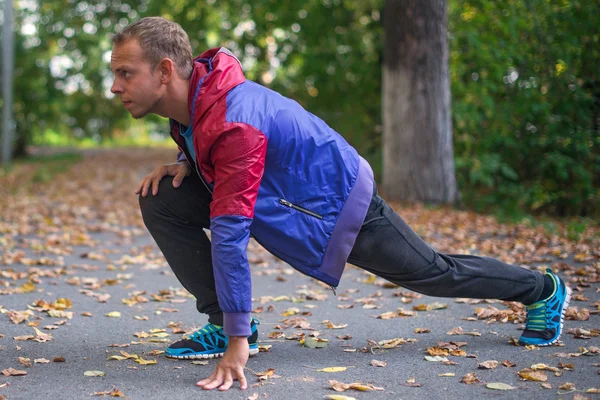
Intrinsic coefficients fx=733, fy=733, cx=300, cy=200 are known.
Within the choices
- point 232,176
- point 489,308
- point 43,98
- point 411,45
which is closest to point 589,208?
point 411,45

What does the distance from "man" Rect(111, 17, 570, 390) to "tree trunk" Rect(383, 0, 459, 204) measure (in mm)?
6693

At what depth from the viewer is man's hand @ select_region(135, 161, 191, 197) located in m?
3.66

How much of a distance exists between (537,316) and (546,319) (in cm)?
5

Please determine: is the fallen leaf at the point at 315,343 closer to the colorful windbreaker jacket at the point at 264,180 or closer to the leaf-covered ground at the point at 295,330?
the leaf-covered ground at the point at 295,330

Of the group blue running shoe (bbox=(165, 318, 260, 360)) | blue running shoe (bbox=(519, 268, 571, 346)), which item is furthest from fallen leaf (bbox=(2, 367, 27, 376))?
blue running shoe (bbox=(519, 268, 571, 346))

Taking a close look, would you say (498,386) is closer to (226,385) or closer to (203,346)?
(226,385)

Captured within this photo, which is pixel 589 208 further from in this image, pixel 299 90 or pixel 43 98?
pixel 43 98

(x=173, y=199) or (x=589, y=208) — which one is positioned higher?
(x=173, y=199)

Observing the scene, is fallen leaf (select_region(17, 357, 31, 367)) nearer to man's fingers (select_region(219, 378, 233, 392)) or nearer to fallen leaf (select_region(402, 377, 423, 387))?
man's fingers (select_region(219, 378, 233, 392))

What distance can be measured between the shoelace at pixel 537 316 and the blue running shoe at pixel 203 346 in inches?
57.6

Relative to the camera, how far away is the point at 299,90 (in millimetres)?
15328

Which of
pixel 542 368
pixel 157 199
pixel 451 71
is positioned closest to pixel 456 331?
pixel 542 368

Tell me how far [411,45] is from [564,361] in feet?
24.1

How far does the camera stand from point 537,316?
388cm
